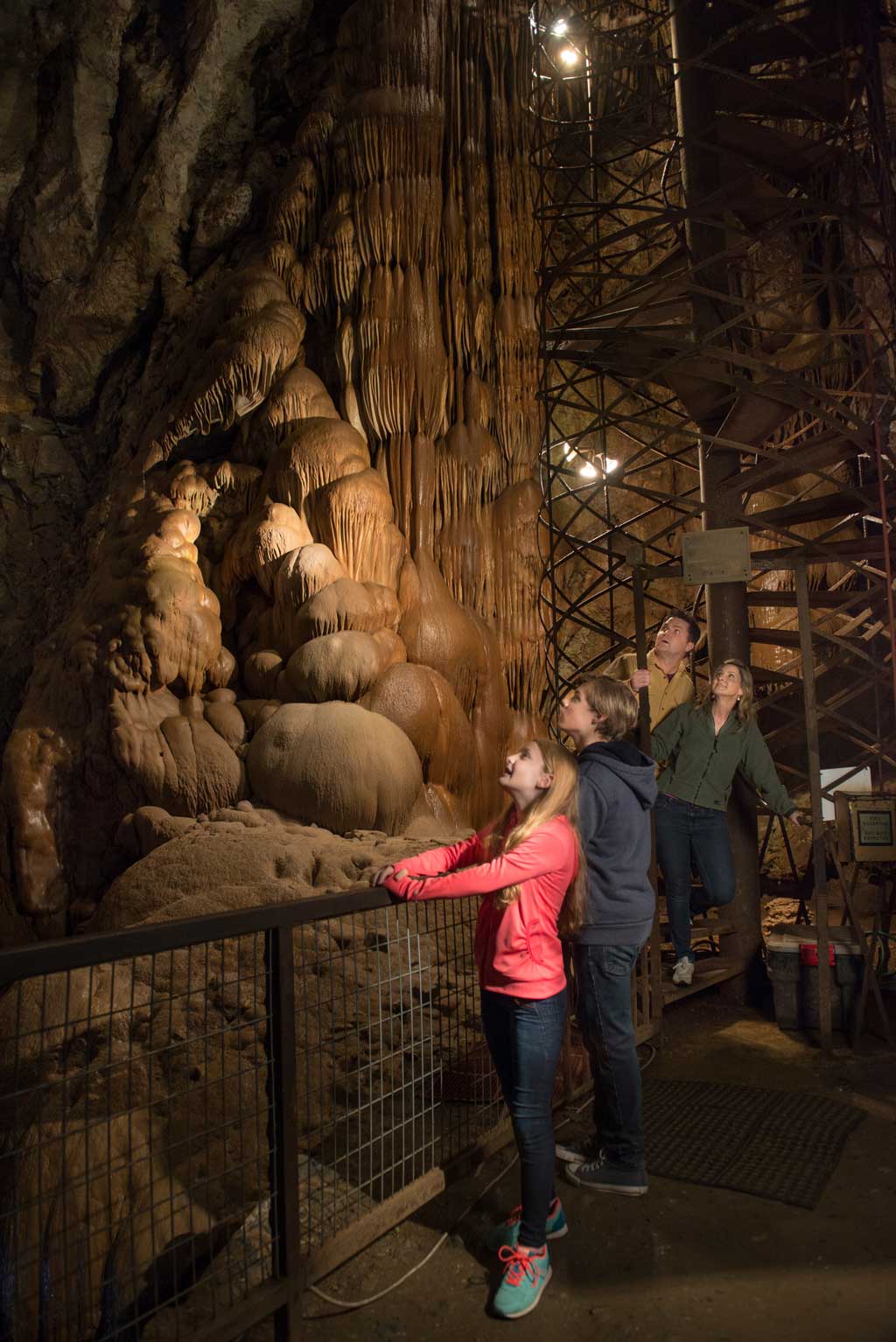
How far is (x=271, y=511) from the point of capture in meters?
9.32

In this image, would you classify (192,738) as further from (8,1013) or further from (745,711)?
(745,711)

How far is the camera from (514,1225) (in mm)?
2770

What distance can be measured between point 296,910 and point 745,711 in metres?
3.72

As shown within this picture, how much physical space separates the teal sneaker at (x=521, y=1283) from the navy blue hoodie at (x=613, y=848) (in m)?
0.96

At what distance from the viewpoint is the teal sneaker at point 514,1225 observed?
282 cm

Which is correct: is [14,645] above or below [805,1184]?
above

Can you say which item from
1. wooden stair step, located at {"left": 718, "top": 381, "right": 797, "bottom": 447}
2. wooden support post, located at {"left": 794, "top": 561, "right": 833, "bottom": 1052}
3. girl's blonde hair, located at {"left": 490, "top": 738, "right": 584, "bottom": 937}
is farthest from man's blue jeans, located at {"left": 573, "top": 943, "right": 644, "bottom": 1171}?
wooden stair step, located at {"left": 718, "top": 381, "right": 797, "bottom": 447}

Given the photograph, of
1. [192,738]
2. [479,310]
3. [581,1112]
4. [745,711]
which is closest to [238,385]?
[479,310]

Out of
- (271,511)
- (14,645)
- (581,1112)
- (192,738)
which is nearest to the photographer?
(581,1112)

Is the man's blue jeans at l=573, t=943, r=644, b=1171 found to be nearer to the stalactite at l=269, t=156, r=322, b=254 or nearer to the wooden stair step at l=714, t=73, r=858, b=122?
the wooden stair step at l=714, t=73, r=858, b=122

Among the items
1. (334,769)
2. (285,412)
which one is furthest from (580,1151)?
(285,412)

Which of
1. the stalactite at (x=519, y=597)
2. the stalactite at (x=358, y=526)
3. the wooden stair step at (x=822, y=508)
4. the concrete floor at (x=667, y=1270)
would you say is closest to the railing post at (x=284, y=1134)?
the concrete floor at (x=667, y=1270)

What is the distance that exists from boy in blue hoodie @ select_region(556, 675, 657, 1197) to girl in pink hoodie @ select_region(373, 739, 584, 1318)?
1.13 ft

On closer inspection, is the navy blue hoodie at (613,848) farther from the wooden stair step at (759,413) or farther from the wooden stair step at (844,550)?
the wooden stair step at (759,413)
